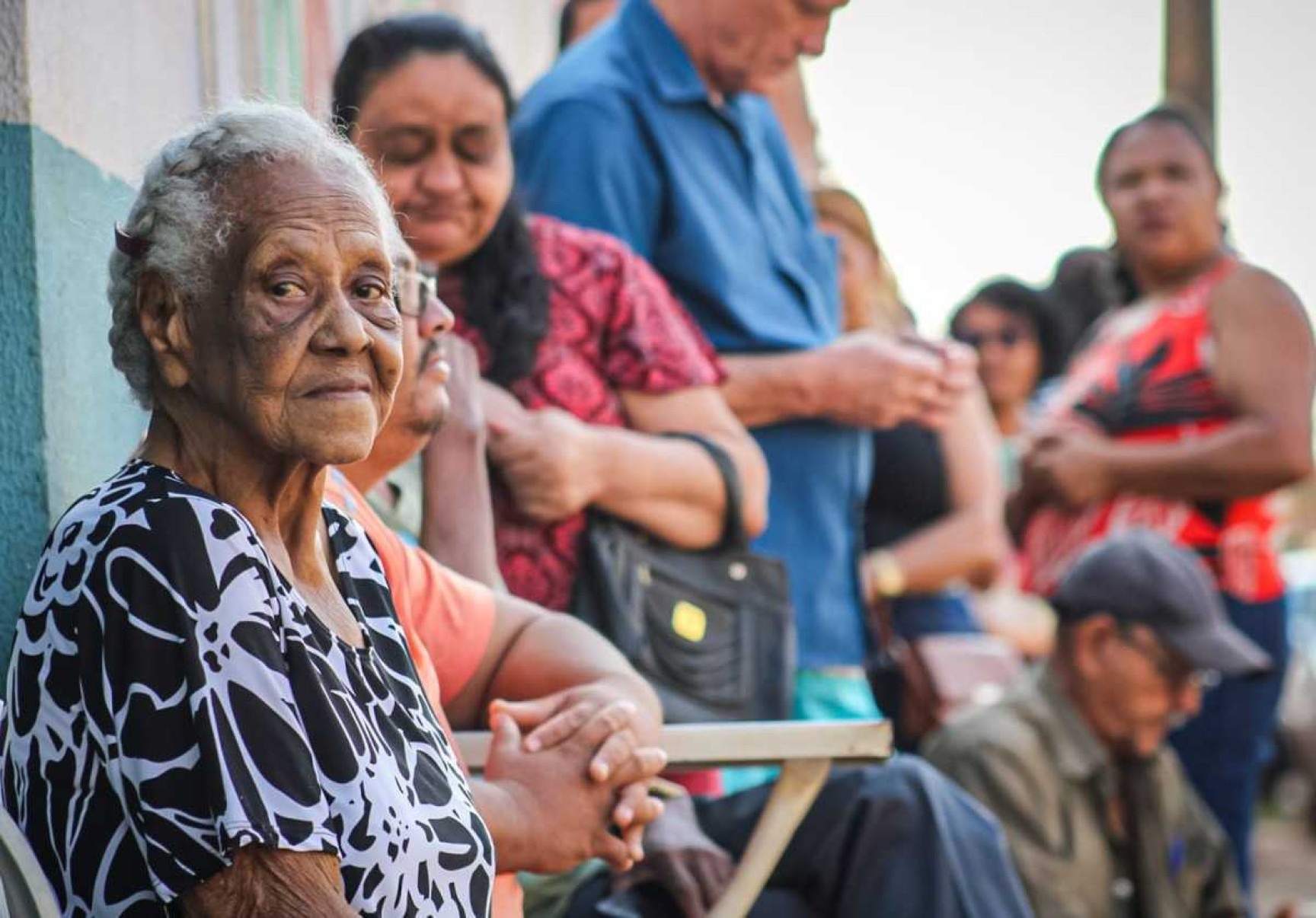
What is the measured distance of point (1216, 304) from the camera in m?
5.11

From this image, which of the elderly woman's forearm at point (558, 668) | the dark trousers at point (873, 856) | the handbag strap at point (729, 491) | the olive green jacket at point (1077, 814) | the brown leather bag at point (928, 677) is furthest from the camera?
the brown leather bag at point (928, 677)

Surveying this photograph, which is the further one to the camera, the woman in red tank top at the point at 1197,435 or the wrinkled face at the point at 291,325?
the woman in red tank top at the point at 1197,435

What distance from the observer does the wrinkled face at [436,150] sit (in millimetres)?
3211

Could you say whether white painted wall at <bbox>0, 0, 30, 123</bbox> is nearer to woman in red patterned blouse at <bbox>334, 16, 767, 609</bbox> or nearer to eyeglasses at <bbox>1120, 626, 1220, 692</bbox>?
woman in red patterned blouse at <bbox>334, 16, 767, 609</bbox>

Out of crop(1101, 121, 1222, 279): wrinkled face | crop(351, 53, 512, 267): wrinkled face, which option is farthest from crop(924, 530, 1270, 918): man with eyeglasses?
crop(351, 53, 512, 267): wrinkled face

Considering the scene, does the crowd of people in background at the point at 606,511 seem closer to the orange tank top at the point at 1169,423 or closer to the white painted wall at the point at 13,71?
the orange tank top at the point at 1169,423

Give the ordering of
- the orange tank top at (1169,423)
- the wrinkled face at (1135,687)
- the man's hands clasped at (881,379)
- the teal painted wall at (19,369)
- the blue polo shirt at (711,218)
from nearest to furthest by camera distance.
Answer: the teal painted wall at (19,369)
the blue polo shirt at (711,218)
the man's hands clasped at (881,379)
the wrinkled face at (1135,687)
the orange tank top at (1169,423)

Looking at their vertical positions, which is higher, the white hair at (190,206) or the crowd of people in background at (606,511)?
the white hair at (190,206)

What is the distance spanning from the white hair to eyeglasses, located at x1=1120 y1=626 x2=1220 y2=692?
121 inches

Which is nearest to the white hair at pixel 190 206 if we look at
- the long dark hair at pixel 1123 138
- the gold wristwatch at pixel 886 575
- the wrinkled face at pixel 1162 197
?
the gold wristwatch at pixel 886 575

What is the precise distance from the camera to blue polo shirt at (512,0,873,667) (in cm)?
380

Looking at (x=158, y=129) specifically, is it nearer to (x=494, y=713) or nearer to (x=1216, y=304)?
(x=494, y=713)

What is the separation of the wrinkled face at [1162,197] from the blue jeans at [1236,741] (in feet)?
3.11

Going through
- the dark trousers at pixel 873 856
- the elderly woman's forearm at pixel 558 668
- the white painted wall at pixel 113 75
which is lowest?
the dark trousers at pixel 873 856
